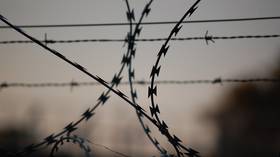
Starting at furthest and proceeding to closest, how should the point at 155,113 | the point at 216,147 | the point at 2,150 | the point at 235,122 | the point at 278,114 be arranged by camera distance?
1. the point at 216,147
2. the point at 235,122
3. the point at 278,114
4. the point at 2,150
5. the point at 155,113

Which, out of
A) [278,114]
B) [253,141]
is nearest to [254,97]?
[278,114]

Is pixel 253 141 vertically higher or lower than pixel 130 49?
higher

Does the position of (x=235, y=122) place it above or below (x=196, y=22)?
above

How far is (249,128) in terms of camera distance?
39.8 m

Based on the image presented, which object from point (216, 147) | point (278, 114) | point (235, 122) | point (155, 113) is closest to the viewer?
point (155, 113)

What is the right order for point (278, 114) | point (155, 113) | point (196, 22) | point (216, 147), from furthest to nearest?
point (216, 147) < point (278, 114) < point (196, 22) < point (155, 113)

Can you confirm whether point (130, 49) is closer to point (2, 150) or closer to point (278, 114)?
point (2, 150)

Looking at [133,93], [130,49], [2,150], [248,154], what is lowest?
[2,150]

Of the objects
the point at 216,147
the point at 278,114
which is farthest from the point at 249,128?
the point at 216,147

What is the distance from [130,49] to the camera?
331 centimetres

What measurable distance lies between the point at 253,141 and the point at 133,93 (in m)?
43.3

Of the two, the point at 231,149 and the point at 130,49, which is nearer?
the point at 130,49

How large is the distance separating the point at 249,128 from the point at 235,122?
10.6 ft

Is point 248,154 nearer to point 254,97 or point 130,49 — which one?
point 254,97
